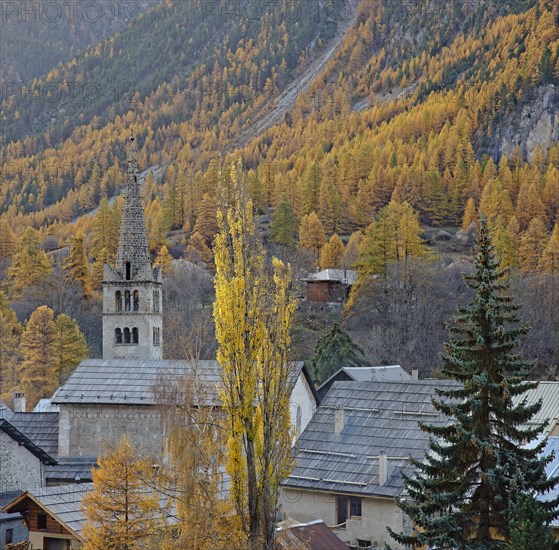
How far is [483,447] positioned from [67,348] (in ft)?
204

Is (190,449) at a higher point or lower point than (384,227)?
lower

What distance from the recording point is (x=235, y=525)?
2983 cm

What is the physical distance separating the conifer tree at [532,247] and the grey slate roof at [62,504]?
270ft

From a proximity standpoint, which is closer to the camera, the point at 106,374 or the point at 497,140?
the point at 106,374

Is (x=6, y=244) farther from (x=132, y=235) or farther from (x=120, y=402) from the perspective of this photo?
(x=120, y=402)

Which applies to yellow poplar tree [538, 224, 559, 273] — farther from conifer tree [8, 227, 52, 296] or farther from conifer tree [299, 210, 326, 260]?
conifer tree [8, 227, 52, 296]

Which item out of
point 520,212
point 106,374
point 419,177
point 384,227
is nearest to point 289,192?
point 419,177

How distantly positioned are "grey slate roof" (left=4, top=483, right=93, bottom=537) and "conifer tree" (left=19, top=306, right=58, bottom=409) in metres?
46.4

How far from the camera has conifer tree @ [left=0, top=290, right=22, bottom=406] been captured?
8590cm

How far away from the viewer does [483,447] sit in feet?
90.3

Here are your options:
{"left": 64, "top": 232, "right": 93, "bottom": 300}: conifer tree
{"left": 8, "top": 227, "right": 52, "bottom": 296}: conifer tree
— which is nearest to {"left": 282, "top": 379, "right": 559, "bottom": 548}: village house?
{"left": 64, "top": 232, "right": 93, "bottom": 300}: conifer tree

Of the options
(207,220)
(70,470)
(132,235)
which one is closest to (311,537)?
(70,470)

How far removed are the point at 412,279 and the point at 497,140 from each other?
94.3m

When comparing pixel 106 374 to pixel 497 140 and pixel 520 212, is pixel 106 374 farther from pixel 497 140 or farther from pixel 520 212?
pixel 497 140
